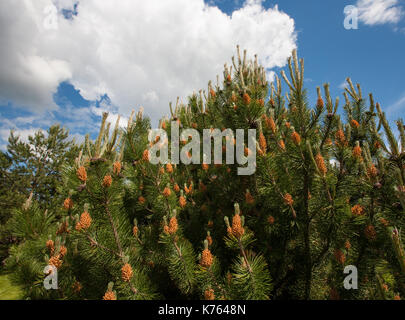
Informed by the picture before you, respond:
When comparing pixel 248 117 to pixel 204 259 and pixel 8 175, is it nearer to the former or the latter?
pixel 204 259

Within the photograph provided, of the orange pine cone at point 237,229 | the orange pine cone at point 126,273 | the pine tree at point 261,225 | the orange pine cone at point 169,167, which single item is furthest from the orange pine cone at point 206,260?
the orange pine cone at point 169,167

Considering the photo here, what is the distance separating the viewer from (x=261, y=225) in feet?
7.32

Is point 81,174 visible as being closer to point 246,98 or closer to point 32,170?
point 246,98

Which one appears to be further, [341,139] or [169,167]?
[169,167]

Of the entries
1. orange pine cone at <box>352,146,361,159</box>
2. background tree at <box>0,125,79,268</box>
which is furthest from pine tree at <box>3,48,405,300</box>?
background tree at <box>0,125,79,268</box>

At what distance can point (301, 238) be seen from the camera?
1.99 metres

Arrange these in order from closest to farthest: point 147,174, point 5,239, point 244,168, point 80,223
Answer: point 80,223
point 244,168
point 147,174
point 5,239

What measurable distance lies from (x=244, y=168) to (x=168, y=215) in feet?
3.26

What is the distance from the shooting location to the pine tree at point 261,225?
5.05ft

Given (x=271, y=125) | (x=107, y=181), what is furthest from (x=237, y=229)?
(x=107, y=181)

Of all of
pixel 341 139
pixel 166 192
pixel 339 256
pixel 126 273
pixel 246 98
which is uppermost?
pixel 246 98

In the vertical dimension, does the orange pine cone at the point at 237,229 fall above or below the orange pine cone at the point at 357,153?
below

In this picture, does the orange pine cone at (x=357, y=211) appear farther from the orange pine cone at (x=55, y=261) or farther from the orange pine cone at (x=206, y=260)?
the orange pine cone at (x=55, y=261)
